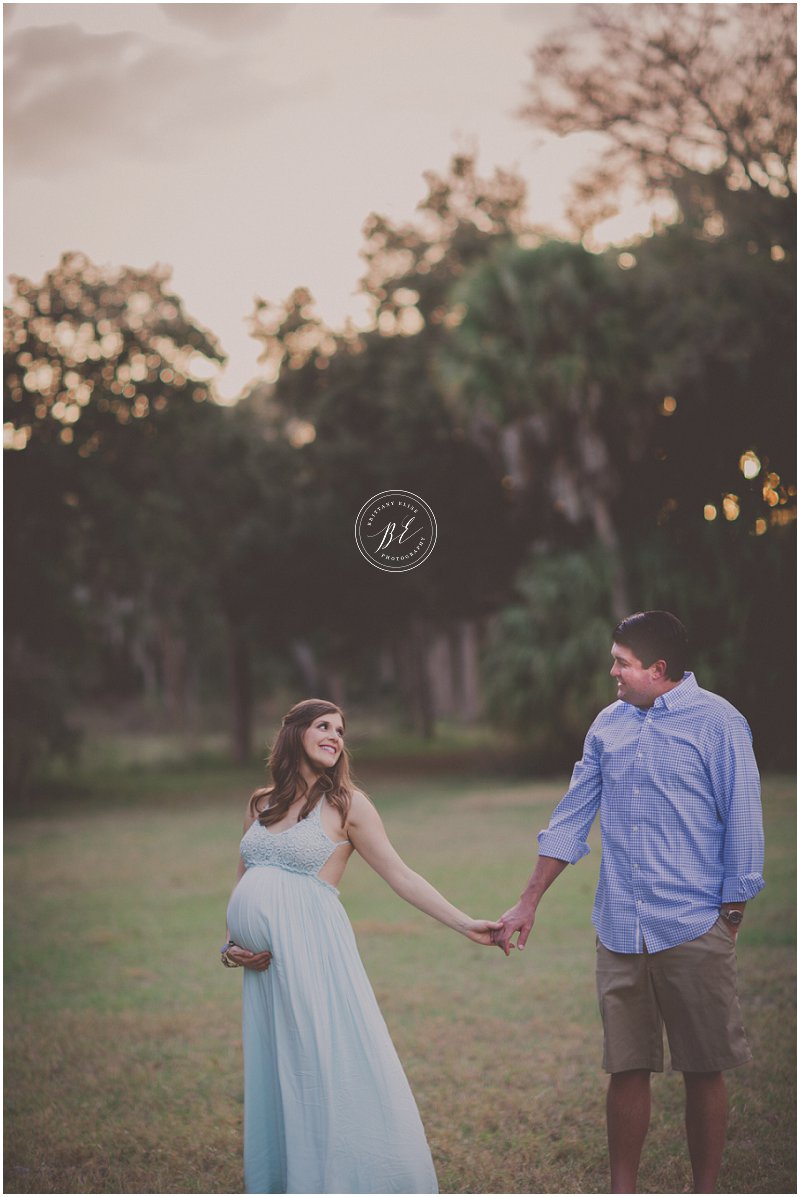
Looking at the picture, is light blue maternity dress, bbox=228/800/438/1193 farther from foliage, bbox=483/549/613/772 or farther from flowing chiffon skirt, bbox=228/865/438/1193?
foliage, bbox=483/549/613/772

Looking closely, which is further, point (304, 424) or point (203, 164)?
point (304, 424)

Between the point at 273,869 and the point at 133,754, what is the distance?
17150 mm

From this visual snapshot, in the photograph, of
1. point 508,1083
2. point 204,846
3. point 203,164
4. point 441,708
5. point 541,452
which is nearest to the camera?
point 508,1083

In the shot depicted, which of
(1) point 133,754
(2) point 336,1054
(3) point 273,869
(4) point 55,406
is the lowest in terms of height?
(1) point 133,754

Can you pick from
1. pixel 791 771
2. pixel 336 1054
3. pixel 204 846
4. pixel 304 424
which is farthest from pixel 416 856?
pixel 304 424

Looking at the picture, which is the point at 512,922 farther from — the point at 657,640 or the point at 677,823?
the point at 657,640

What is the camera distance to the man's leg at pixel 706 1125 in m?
3.23

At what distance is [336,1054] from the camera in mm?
3117

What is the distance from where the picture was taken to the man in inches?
124

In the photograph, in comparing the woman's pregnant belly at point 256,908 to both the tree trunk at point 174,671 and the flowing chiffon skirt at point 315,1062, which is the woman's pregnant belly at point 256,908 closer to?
the flowing chiffon skirt at point 315,1062

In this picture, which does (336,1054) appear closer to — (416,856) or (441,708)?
(416,856)

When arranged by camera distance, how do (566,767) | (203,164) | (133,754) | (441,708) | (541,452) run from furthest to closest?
1. (441,708)
2. (133,754)
3. (566,767)
4. (541,452)
5. (203,164)

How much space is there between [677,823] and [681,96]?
5982 millimetres

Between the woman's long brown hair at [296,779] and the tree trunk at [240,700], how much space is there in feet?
52.9
